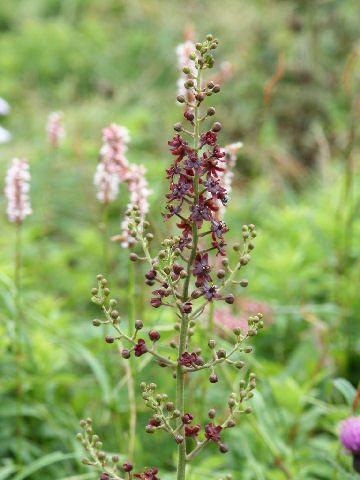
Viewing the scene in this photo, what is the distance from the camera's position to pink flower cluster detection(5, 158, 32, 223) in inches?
56.7

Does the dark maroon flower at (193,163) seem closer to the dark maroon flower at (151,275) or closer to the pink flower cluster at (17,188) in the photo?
the dark maroon flower at (151,275)

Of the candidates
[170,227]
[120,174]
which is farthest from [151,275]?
[170,227]

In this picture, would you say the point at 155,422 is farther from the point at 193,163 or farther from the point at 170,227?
the point at 170,227

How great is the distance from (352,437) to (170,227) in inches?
40.9

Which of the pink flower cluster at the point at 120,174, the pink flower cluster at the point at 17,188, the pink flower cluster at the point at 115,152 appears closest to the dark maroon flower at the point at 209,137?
the pink flower cluster at the point at 120,174

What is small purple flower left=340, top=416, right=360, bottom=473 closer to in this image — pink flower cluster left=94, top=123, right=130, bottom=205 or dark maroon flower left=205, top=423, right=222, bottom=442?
dark maroon flower left=205, top=423, right=222, bottom=442

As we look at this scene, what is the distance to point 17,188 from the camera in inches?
58.2

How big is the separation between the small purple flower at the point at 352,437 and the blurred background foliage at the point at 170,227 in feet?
0.16

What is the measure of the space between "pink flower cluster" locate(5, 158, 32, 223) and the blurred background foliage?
351 mm

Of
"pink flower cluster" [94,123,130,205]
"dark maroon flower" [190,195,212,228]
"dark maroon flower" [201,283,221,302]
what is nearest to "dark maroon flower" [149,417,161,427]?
"dark maroon flower" [201,283,221,302]

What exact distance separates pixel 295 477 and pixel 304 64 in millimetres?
5362

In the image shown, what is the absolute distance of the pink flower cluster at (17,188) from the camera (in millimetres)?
1440

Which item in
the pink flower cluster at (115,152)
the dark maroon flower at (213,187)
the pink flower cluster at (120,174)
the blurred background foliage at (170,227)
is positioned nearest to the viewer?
the dark maroon flower at (213,187)

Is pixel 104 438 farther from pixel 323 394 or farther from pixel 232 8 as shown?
pixel 232 8
